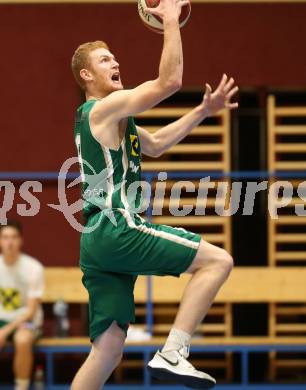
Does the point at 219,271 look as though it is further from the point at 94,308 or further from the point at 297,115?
the point at 297,115

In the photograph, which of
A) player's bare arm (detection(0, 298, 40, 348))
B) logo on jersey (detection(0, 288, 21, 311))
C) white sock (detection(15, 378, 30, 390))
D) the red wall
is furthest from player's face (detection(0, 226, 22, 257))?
the red wall

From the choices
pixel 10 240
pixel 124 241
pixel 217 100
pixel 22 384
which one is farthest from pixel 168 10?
pixel 22 384

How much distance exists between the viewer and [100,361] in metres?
4.68

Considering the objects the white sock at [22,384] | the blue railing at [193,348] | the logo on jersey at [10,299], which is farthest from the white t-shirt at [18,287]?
the white sock at [22,384]

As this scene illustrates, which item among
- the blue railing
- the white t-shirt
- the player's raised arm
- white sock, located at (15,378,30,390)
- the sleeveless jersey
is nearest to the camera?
the player's raised arm

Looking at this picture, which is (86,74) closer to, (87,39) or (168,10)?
(168,10)

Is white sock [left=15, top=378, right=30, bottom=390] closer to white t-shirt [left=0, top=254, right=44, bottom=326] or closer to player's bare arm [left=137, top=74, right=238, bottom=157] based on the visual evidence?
white t-shirt [left=0, top=254, right=44, bottom=326]

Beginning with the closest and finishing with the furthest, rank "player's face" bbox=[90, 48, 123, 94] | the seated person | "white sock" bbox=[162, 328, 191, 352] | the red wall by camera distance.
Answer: "white sock" bbox=[162, 328, 191, 352]
"player's face" bbox=[90, 48, 123, 94]
the seated person
the red wall

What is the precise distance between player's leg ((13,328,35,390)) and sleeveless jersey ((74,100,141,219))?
124 inches

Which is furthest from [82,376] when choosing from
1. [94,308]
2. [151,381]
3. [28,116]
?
[28,116]

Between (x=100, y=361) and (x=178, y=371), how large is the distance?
1.44ft

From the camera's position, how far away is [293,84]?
29.3 ft

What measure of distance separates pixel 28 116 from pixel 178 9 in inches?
184

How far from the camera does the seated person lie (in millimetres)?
7766
